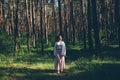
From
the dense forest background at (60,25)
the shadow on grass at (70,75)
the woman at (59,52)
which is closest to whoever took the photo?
the shadow on grass at (70,75)

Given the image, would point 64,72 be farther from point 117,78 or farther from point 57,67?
point 117,78

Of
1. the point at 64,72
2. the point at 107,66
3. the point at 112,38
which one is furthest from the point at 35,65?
the point at 112,38

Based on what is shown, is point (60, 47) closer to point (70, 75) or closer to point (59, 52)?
point (59, 52)

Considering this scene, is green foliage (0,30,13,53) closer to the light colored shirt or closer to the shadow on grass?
the shadow on grass

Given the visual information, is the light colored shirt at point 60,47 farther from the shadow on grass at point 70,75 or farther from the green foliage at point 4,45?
the green foliage at point 4,45

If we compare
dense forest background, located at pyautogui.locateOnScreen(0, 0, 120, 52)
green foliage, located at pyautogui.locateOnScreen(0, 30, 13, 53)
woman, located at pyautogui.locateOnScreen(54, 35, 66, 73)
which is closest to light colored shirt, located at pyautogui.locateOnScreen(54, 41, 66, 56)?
woman, located at pyautogui.locateOnScreen(54, 35, 66, 73)

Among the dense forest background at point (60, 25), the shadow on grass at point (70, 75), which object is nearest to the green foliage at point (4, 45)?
the dense forest background at point (60, 25)

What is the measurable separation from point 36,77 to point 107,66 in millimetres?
4481

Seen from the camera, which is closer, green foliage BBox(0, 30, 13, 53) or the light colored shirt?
the light colored shirt

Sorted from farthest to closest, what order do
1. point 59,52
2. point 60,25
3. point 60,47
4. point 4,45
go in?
point 4,45 < point 60,25 < point 59,52 < point 60,47

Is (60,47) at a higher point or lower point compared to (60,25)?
lower

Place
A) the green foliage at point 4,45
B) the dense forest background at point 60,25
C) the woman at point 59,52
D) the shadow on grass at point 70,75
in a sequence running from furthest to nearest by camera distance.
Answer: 1. the green foliage at point 4,45
2. the dense forest background at point 60,25
3. the woman at point 59,52
4. the shadow on grass at point 70,75

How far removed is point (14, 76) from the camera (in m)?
17.3

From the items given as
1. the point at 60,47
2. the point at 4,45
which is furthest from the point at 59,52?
the point at 4,45
